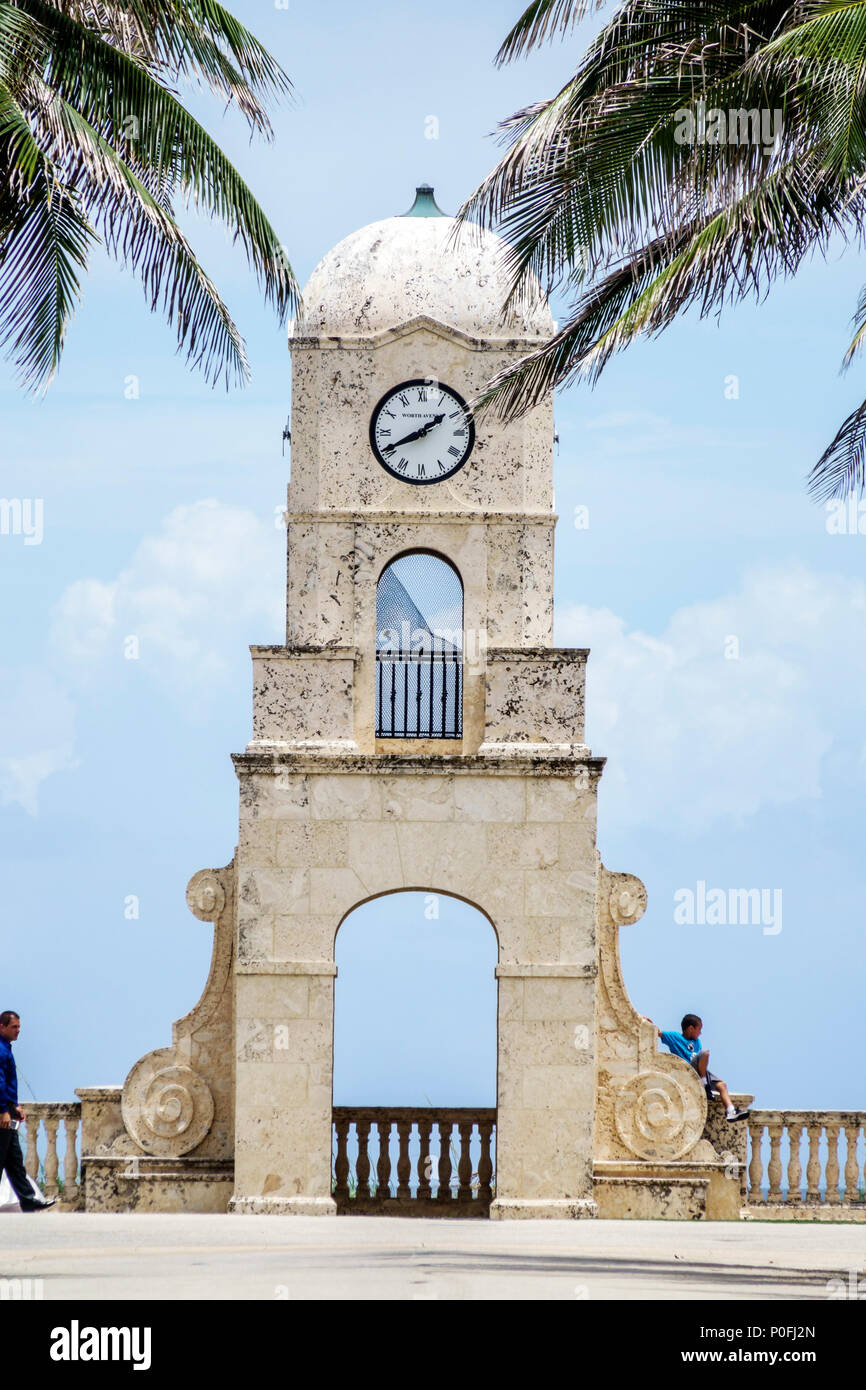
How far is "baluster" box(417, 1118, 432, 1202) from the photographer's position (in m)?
19.3

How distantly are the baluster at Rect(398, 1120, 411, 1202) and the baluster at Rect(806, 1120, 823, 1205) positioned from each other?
3945 mm

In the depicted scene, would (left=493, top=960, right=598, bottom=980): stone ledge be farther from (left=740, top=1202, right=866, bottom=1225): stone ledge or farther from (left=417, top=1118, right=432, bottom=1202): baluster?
(left=740, top=1202, right=866, bottom=1225): stone ledge

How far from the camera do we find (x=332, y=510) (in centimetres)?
1911

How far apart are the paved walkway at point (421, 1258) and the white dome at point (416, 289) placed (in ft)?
28.0

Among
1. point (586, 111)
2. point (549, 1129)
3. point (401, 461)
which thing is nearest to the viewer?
point (586, 111)

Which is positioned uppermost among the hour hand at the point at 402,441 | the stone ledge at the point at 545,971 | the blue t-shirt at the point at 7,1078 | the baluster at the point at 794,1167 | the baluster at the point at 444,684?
the hour hand at the point at 402,441

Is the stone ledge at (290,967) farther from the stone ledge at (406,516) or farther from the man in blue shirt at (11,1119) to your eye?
the stone ledge at (406,516)

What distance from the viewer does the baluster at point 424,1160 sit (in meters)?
19.3

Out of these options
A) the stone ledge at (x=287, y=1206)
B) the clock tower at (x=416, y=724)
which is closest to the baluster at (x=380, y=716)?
the clock tower at (x=416, y=724)

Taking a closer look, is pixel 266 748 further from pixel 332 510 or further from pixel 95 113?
pixel 95 113

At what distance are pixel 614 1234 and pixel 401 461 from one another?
7.81 m

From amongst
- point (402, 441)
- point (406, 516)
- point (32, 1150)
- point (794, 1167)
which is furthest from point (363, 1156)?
point (402, 441)

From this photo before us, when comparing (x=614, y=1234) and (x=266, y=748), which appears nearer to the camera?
(x=614, y=1234)

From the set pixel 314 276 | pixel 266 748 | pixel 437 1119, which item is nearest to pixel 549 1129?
pixel 437 1119
